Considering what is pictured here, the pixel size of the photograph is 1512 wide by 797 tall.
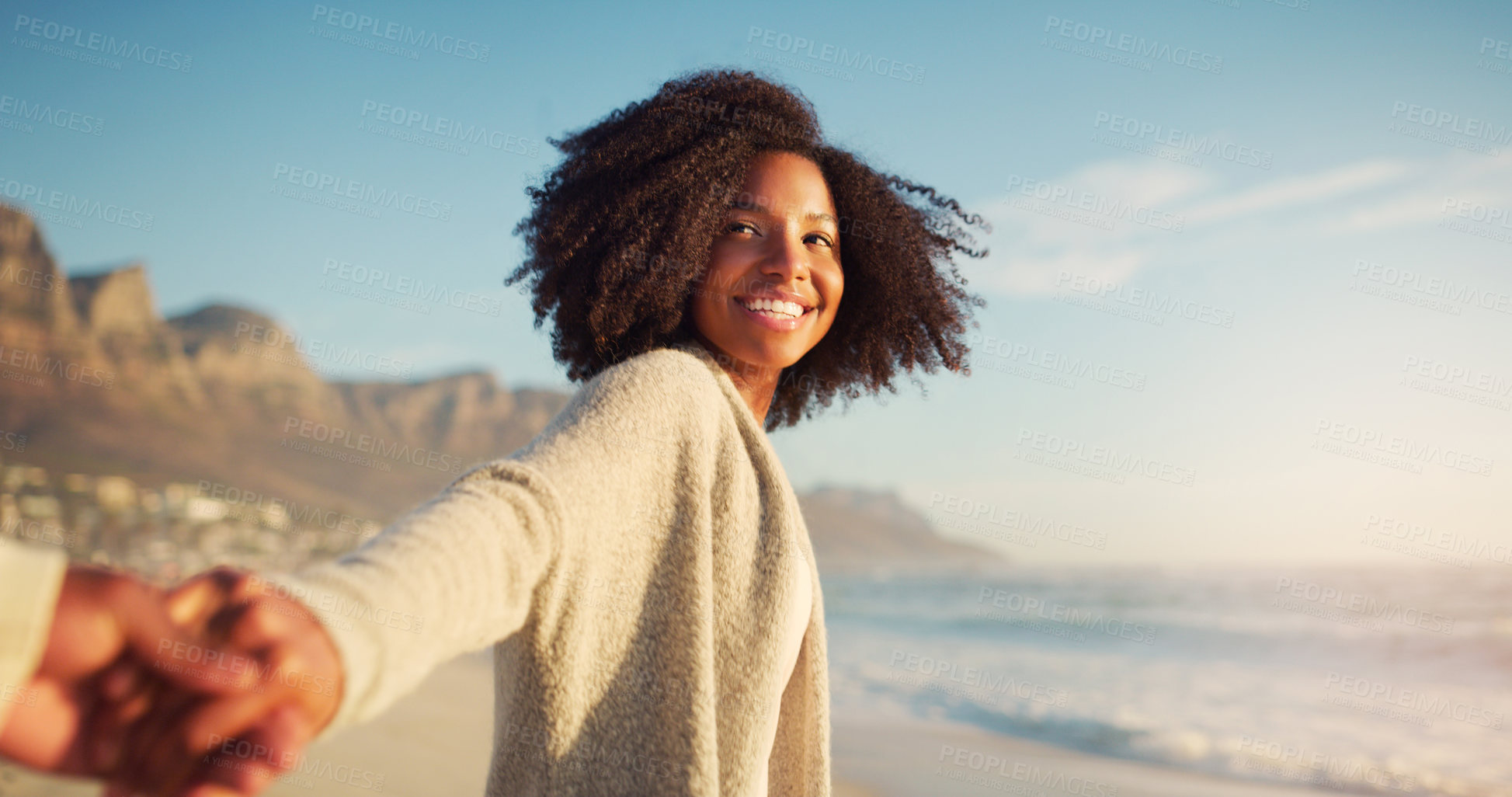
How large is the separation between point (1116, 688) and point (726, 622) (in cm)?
1050

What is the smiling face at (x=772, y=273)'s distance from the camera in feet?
6.31

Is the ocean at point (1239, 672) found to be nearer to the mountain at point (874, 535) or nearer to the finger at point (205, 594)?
the finger at point (205, 594)

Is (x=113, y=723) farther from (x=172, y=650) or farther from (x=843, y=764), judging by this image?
(x=843, y=764)

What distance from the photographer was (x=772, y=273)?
1.95 m

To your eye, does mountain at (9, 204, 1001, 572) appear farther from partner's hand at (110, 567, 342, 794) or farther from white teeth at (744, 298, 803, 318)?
partner's hand at (110, 567, 342, 794)

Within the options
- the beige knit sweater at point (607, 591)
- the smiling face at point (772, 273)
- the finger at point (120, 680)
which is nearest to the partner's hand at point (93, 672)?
the finger at point (120, 680)

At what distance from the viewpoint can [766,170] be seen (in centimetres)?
207

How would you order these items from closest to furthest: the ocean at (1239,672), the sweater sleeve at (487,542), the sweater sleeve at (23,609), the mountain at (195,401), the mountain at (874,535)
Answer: the sweater sleeve at (23,609)
the sweater sleeve at (487,542)
the ocean at (1239,672)
the mountain at (195,401)
the mountain at (874,535)

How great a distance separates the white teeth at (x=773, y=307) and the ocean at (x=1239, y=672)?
6791mm

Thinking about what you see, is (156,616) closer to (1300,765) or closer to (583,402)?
(583,402)

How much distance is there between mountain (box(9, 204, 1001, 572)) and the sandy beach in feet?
55.4

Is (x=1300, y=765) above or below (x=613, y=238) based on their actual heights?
below

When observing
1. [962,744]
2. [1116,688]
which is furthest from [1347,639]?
[962,744]

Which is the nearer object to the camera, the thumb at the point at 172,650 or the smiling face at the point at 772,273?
the thumb at the point at 172,650
